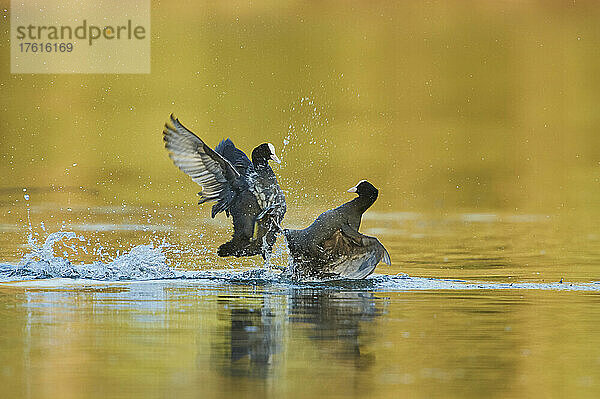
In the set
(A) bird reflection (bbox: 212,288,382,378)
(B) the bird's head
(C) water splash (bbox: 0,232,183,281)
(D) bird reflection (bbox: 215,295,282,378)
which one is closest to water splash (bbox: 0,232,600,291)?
(C) water splash (bbox: 0,232,183,281)

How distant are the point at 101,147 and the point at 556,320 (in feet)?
50.2

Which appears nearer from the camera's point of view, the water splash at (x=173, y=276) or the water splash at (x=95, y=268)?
the water splash at (x=173, y=276)

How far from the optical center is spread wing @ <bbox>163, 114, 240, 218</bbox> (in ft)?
32.3

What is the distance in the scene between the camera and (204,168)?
9.92 metres

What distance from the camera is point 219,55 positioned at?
27.2m

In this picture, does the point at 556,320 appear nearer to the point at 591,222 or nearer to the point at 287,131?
the point at 591,222

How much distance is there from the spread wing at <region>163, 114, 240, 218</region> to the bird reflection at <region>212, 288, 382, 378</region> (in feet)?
5.02

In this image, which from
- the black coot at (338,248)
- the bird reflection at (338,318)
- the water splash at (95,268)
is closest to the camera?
the bird reflection at (338,318)

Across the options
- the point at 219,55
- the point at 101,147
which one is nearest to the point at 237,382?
the point at 101,147

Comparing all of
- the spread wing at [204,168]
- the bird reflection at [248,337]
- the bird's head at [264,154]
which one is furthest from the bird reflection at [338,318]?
the spread wing at [204,168]

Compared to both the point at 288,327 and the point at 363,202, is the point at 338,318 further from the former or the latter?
the point at 363,202

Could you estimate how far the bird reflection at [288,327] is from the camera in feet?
19.5

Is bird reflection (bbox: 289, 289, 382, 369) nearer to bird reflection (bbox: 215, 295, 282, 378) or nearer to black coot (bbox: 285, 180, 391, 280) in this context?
bird reflection (bbox: 215, 295, 282, 378)

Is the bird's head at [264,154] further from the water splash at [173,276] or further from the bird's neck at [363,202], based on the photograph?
the water splash at [173,276]
